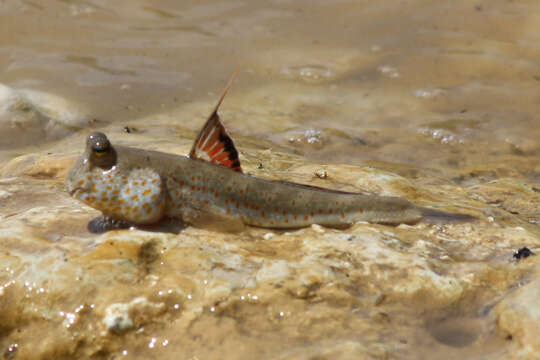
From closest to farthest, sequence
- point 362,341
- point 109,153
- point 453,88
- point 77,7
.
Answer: point 362,341, point 109,153, point 453,88, point 77,7

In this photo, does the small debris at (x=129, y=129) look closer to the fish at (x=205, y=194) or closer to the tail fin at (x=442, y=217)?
the fish at (x=205, y=194)

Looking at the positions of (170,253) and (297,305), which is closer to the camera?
(297,305)

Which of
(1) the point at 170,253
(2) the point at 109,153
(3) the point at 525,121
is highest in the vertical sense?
(2) the point at 109,153

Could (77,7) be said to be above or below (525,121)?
above

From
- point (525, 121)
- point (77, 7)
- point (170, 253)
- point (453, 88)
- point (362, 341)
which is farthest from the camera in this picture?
point (77, 7)

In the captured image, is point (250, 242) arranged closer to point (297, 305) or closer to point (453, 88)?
point (297, 305)

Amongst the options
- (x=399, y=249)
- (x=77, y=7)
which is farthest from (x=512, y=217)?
(x=77, y=7)

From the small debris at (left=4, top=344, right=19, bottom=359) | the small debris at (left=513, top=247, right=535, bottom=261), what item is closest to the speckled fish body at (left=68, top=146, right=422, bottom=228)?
the small debris at (left=513, top=247, right=535, bottom=261)
